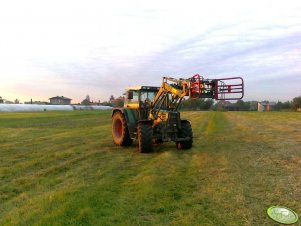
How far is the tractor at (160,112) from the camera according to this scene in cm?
1023

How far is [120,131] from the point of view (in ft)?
43.5

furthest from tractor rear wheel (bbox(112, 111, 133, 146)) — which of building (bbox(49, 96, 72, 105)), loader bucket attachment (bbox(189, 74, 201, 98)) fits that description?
building (bbox(49, 96, 72, 105))

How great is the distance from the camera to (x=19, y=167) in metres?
8.49

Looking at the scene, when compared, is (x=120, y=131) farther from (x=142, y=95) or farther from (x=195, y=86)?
(x=195, y=86)

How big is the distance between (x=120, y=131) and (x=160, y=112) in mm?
2387

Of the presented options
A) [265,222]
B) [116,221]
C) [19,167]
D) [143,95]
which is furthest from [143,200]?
[143,95]

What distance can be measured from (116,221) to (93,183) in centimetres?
212

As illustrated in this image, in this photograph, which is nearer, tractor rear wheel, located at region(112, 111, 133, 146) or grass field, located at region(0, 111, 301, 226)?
grass field, located at region(0, 111, 301, 226)

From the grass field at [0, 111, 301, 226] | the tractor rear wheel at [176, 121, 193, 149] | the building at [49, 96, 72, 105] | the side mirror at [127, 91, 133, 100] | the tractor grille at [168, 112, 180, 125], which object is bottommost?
the grass field at [0, 111, 301, 226]

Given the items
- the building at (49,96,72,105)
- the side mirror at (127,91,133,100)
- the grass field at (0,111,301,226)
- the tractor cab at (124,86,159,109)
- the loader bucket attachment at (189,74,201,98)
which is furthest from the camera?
the building at (49,96,72,105)

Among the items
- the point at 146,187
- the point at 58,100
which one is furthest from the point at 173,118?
the point at 58,100

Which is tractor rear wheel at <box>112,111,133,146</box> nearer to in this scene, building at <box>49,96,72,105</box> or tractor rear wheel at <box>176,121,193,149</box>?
tractor rear wheel at <box>176,121,193,149</box>

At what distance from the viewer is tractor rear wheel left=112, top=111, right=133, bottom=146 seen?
40.8ft

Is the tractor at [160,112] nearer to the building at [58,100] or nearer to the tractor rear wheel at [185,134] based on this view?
the tractor rear wheel at [185,134]
